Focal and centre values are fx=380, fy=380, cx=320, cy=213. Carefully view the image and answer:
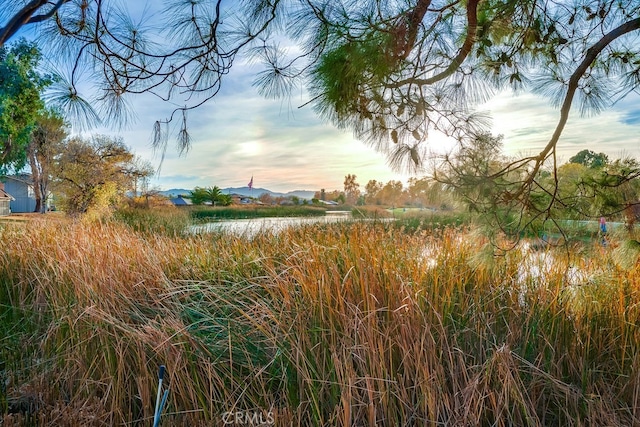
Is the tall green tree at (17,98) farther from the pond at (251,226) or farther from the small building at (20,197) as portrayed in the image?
the small building at (20,197)

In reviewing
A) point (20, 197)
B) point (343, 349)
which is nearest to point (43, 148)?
point (20, 197)

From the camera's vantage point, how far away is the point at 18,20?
6.15 feet

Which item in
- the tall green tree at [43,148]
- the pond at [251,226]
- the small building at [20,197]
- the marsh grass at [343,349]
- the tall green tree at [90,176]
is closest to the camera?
the marsh grass at [343,349]

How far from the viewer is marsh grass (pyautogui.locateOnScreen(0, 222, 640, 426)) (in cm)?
151

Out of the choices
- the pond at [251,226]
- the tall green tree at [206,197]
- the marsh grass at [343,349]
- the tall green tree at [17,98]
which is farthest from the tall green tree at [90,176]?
the tall green tree at [206,197]

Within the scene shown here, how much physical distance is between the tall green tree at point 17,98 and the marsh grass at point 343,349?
32.1 ft

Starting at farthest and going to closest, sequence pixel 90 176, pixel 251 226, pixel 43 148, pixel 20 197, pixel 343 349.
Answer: pixel 20 197
pixel 43 148
pixel 90 176
pixel 251 226
pixel 343 349

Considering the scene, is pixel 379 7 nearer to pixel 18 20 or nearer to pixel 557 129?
pixel 557 129

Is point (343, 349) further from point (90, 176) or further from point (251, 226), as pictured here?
point (90, 176)

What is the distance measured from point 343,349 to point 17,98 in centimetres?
1442

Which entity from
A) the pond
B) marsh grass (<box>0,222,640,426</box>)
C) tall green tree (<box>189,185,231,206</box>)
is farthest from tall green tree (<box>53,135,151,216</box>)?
tall green tree (<box>189,185,231,206</box>)

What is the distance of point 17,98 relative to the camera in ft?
38.4

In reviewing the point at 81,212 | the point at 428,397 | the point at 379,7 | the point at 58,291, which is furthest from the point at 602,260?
the point at 81,212

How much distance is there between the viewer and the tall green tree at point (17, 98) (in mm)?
10266
